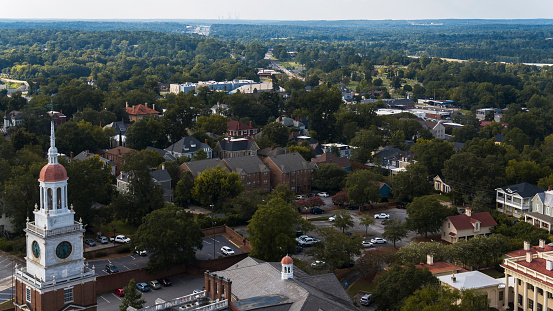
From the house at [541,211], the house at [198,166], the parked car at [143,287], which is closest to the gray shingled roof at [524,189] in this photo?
the house at [541,211]

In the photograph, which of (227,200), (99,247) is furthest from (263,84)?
(99,247)

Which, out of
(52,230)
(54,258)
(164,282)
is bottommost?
(164,282)

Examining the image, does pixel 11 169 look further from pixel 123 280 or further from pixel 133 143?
pixel 133 143

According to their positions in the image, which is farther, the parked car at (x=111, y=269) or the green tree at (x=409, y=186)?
the green tree at (x=409, y=186)

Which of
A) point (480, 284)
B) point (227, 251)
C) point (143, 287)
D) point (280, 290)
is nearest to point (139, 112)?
point (227, 251)

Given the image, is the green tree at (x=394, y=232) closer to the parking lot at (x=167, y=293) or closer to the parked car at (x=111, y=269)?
the parking lot at (x=167, y=293)

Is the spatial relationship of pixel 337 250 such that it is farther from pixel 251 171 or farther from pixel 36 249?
pixel 251 171
